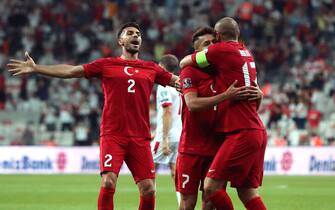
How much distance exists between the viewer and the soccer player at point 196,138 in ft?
29.7

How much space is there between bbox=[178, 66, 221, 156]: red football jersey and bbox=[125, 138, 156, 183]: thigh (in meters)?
0.53

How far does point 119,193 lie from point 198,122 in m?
7.73

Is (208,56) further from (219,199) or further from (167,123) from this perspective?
(167,123)

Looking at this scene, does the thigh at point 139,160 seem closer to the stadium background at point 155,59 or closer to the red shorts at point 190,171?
the red shorts at point 190,171

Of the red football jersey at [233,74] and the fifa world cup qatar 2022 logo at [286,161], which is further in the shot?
the fifa world cup qatar 2022 logo at [286,161]

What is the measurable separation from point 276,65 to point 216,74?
21.5 m

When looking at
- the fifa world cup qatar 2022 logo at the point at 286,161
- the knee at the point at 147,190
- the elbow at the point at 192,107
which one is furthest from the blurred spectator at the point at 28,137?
the elbow at the point at 192,107

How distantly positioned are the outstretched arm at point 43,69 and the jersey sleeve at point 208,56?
1637 mm

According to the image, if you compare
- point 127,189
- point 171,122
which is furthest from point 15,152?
point 171,122

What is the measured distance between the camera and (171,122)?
13734 millimetres

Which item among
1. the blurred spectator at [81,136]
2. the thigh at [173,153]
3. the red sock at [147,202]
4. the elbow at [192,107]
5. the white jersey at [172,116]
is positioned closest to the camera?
the elbow at [192,107]

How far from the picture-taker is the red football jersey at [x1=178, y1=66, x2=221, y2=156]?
9016 mm

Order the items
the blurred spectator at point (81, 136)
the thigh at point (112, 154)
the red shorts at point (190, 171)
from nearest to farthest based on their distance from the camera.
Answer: the red shorts at point (190, 171) < the thigh at point (112, 154) < the blurred spectator at point (81, 136)

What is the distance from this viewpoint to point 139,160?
977 centimetres
